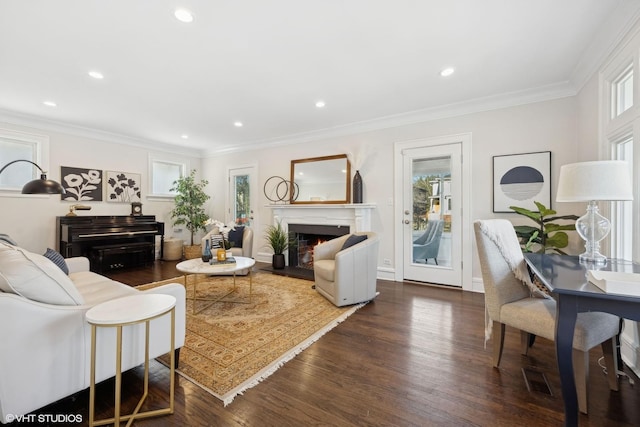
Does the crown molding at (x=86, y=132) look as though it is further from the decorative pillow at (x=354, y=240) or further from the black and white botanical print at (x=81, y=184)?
the decorative pillow at (x=354, y=240)

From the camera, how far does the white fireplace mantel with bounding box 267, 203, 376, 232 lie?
431 centimetres

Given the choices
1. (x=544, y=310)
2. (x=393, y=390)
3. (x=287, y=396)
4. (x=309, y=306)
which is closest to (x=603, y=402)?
(x=544, y=310)

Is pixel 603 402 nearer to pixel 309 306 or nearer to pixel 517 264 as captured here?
pixel 517 264

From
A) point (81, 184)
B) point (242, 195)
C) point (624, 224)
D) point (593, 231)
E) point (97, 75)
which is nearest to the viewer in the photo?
point (593, 231)

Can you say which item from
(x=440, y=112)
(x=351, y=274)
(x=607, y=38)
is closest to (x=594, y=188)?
(x=607, y=38)

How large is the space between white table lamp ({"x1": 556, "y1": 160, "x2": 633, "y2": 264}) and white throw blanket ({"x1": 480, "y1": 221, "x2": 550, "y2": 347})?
374mm

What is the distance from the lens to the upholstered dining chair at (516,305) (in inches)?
58.0

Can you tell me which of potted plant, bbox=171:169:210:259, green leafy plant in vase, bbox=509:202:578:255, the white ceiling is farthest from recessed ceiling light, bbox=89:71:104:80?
green leafy plant in vase, bbox=509:202:578:255

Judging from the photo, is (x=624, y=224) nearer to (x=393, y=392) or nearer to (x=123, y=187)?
(x=393, y=392)

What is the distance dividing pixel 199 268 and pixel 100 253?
9.23 feet

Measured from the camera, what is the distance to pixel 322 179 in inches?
191

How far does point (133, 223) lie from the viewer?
196 inches

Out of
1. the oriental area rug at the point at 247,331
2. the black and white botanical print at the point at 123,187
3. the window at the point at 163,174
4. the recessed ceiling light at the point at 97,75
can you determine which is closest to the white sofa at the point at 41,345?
the oriental area rug at the point at 247,331

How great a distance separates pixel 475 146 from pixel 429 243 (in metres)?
1.44
